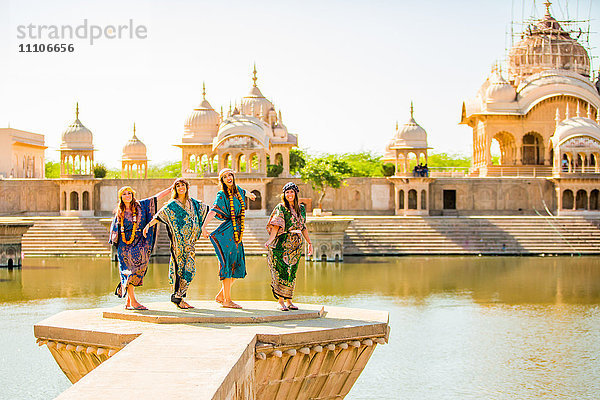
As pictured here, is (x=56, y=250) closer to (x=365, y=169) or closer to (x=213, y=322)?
(x=213, y=322)

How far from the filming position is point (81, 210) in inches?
1300

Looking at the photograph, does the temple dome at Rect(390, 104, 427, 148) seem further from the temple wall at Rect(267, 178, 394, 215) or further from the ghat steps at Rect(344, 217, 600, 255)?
the ghat steps at Rect(344, 217, 600, 255)

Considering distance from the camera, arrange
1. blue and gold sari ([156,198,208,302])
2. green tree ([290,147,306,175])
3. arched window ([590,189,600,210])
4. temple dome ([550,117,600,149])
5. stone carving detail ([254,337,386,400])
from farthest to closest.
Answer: green tree ([290,147,306,175]) < temple dome ([550,117,600,149]) < arched window ([590,189,600,210]) < blue and gold sari ([156,198,208,302]) < stone carving detail ([254,337,386,400])

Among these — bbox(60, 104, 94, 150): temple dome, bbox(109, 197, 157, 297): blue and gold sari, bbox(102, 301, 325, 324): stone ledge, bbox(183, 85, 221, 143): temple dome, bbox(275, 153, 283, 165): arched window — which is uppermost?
bbox(183, 85, 221, 143): temple dome

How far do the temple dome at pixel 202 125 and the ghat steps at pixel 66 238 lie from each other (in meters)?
9.06

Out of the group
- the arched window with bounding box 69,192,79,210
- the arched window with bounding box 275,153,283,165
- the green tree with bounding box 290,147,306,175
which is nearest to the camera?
the arched window with bounding box 69,192,79,210

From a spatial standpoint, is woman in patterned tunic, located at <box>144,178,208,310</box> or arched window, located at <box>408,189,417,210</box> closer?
woman in patterned tunic, located at <box>144,178,208,310</box>

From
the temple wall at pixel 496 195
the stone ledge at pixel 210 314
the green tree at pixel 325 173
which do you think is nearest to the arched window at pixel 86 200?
the green tree at pixel 325 173

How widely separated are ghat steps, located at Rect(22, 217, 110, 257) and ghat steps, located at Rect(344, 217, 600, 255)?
781 cm

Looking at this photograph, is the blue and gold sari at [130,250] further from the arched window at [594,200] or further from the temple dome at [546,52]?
Result: the temple dome at [546,52]

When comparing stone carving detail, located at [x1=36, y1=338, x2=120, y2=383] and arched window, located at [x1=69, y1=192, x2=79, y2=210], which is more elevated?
arched window, located at [x1=69, y1=192, x2=79, y2=210]

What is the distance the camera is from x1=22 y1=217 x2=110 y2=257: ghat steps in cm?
2666

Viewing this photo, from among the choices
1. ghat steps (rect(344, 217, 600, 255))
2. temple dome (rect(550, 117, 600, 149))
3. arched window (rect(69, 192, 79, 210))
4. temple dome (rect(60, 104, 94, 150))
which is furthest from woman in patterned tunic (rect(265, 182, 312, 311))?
temple dome (rect(550, 117, 600, 149))

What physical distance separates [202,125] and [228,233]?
2997 cm
